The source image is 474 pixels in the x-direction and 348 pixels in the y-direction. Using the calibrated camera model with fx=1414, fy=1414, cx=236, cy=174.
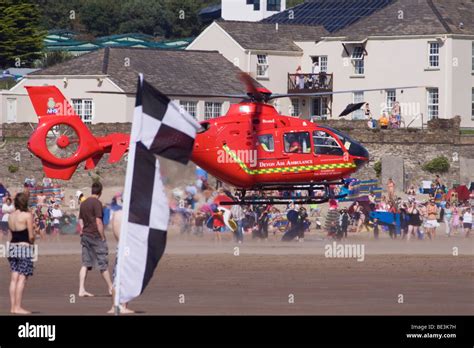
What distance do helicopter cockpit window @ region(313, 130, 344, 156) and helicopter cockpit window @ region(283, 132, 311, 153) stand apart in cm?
23

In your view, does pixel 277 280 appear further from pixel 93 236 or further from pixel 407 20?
pixel 407 20

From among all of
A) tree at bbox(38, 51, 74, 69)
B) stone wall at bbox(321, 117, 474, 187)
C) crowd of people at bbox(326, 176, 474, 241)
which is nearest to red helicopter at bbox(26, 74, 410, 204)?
crowd of people at bbox(326, 176, 474, 241)

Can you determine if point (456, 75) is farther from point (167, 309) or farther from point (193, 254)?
point (167, 309)

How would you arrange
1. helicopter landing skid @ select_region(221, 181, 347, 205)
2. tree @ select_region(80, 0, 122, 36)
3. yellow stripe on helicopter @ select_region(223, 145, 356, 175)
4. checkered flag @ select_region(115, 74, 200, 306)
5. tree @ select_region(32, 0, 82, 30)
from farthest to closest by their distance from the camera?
tree @ select_region(32, 0, 82, 30), tree @ select_region(80, 0, 122, 36), yellow stripe on helicopter @ select_region(223, 145, 356, 175), helicopter landing skid @ select_region(221, 181, 347, 205), checkered flag @ select_region(115, 74, 200, 306)

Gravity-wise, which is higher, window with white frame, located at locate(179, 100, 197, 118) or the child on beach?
window with white frame, located at locate(179, 100, 197, 118)

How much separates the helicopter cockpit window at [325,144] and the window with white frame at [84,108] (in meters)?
30.1

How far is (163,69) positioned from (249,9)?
1385 inches

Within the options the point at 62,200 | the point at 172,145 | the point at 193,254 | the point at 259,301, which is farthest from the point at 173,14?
the point at 172,145

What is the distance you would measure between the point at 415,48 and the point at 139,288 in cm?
5079

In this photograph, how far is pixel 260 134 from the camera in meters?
32.6

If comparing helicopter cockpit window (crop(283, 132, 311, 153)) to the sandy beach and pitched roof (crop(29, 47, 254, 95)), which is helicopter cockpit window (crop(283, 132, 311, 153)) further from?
pitched roof (crop(29, 47, 254, 95))

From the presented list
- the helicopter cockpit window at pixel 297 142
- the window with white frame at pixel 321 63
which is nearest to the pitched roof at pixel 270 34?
the window with white frame at pixel 321 63

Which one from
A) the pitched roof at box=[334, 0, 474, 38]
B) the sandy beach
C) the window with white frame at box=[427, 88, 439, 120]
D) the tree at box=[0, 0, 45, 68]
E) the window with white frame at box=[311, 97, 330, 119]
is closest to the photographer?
the sandy beach

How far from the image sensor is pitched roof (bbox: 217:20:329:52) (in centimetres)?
6871
